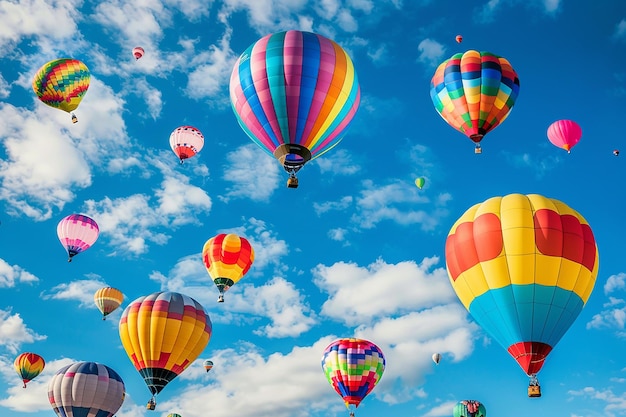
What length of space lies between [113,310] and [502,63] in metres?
26.8

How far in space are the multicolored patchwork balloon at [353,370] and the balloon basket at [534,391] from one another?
604 inches

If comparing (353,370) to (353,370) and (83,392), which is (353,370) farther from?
(83,392)

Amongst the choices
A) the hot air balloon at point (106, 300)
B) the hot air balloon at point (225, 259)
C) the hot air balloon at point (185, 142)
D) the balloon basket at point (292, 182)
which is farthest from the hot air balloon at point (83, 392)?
the balloon basket at point (292, 182)

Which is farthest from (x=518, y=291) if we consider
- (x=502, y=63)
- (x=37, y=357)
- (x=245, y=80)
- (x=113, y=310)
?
(x=37, y=357)

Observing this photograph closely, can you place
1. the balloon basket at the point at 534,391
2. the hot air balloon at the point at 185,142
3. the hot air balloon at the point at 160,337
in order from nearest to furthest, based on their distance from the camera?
the balloon basket at the point at 534,391
the hot air balloon at the point at 160,337
the hot air balloon at the point at 185,142

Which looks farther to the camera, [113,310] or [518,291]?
[113,310]

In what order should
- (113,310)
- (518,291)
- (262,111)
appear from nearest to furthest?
1. (518,291)
2. (262,111)
3. (113,310)

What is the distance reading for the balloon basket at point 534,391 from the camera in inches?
647

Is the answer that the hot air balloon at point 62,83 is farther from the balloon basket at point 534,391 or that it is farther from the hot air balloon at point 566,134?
the balloon basket at point 534,391

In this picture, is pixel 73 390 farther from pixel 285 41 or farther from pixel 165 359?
pixel 285 41

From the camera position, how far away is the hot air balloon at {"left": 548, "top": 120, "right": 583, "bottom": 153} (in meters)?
31.5

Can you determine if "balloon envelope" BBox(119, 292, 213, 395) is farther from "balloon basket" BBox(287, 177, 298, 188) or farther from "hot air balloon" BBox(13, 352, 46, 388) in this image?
"hot air balloon" BBox(13, 352, 46, 388)

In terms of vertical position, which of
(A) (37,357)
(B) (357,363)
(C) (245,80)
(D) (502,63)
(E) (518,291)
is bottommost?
(E) (518,291)

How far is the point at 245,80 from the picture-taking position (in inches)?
848
